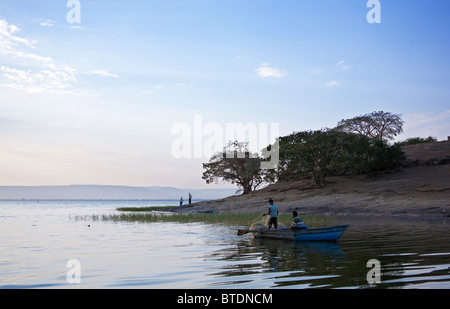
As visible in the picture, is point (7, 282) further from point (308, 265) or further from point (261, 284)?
point (308, 265)

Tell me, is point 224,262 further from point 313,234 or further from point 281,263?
point 313,234

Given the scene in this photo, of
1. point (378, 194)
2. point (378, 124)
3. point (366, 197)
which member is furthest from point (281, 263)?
point (378, 124)

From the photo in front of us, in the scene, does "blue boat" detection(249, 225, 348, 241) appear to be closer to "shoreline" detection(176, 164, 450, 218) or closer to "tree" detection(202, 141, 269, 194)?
"shoreline" detection(176, 164, 450, 218)

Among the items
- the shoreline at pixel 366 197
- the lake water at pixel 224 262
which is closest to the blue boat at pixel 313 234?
the lake water at pixel 224 262

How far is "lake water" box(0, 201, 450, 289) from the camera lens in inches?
476

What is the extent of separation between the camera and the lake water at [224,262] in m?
12.1

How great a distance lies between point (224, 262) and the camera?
1594 centimetres

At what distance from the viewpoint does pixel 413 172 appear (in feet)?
187

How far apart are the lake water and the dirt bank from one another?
1864 cm

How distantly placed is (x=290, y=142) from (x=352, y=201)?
18.6m

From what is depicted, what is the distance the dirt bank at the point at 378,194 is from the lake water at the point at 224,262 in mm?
18638

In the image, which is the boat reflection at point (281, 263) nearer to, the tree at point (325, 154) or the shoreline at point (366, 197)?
the shoreline at point (366, 197)

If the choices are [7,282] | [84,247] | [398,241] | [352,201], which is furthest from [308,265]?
[352,201]
